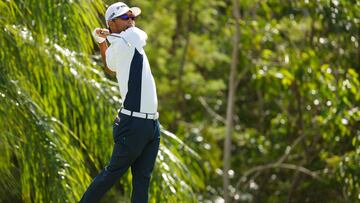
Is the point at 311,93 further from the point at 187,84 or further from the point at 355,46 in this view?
the point at 187,84

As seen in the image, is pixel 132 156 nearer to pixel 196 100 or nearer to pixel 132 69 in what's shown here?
pixel 132 69

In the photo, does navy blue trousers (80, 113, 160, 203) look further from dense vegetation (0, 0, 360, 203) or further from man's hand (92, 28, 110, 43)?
dense vegetation (0, 0, 360, 203)

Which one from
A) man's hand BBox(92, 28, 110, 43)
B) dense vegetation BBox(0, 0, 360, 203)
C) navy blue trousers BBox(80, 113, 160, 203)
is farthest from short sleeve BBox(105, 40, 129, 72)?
dense vegetation BBox(0, 0, 360, 203)

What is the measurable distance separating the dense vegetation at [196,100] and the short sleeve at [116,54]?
0.97 meters

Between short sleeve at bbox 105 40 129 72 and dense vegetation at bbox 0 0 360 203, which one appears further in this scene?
dense vegetation at bbox 0 0 360 203

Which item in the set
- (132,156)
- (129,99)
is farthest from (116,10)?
(132,156)

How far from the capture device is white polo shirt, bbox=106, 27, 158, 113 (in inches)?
151

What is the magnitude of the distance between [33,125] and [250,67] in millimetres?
5833

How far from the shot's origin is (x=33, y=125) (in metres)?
4.90

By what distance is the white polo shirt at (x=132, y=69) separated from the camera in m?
3.83

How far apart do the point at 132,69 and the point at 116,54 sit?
0.10m

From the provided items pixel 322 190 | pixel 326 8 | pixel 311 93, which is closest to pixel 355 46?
pixel 311 93

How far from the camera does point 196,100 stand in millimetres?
12742

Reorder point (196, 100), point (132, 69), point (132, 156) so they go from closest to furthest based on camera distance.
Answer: point (132, 69) < point (132, 156) < point (196, 100)
